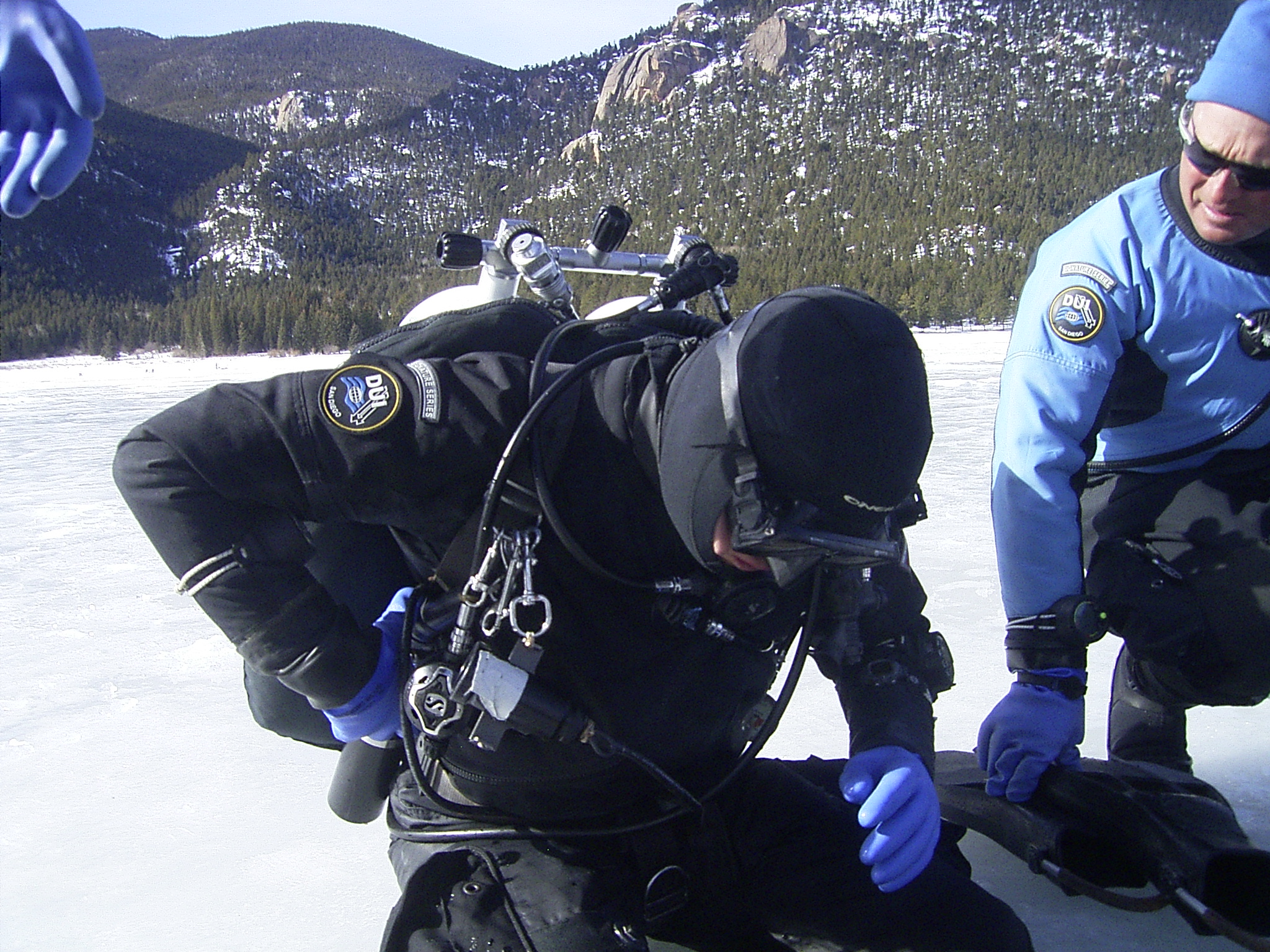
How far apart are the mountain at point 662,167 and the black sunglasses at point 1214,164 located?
43121mm

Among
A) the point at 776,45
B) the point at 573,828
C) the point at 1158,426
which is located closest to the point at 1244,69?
the point at 1158,426

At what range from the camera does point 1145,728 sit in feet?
6.82

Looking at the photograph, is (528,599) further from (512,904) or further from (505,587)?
(512,904)

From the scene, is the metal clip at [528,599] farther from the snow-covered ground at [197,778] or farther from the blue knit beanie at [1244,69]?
the blue knit beanie at [1244,69]

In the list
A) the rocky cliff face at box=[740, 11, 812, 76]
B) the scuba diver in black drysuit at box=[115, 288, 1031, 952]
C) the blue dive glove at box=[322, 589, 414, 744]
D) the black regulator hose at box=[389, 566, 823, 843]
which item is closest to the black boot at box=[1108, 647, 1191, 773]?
the scuba diver in black drysuit at box=[115, 288, 1031, 952]

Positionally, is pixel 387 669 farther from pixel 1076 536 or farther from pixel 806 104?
pixel 806 104

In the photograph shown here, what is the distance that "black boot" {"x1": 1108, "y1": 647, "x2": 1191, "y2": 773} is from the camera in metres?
2.04

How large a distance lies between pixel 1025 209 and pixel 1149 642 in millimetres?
70175

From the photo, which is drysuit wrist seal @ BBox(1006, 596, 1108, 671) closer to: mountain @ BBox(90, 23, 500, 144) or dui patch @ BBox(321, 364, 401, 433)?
dui patch @ BBox(321, 364, 401, 433)

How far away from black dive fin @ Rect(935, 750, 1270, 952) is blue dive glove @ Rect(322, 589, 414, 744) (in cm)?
114

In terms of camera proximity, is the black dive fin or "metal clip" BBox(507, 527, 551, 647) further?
the black dive fin

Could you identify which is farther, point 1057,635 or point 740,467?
point 1057,635

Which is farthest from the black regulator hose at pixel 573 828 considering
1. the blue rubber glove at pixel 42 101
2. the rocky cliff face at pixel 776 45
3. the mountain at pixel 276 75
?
the mountain at pixel 276 75

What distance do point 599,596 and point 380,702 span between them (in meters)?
0.40
